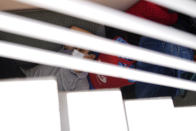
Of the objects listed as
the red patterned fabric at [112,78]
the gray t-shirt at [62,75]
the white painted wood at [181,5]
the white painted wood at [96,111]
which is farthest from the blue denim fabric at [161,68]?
the white painted wood at [181,5]

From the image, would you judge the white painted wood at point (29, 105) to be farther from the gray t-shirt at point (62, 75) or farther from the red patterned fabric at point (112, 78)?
the gray t-shirt at point (62, 75)

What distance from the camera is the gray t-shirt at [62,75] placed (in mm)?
1772

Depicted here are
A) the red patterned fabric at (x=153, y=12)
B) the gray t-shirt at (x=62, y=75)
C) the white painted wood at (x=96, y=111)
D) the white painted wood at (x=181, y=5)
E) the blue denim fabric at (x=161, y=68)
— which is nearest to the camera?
the white painted wood at (x=181, y=5)

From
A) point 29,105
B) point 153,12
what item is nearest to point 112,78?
point 153,12

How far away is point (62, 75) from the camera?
1.79 meters

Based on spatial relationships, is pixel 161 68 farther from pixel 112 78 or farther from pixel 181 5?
pixel 181 5

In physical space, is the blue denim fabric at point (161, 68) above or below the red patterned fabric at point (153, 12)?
below

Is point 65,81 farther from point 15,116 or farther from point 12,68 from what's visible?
point 15,116

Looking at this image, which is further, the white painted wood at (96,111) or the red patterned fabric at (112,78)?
the red patterned fabric at (112,78)

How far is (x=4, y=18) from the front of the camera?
0.29 m

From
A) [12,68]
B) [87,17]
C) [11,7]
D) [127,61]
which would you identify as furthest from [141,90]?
[87,17]

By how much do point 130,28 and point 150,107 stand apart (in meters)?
0.33

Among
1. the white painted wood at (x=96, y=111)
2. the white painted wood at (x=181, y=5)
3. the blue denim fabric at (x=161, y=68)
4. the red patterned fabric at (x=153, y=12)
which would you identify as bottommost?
the white painted wood at (x=96, y=111)

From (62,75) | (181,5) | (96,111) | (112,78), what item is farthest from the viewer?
(62,75)
